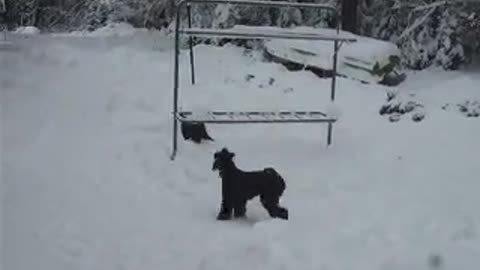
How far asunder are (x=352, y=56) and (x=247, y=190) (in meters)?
5.60

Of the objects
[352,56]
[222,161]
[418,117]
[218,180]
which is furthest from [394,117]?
[222,161]

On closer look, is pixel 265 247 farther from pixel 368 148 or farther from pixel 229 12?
pixel 229 12

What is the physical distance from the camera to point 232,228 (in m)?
5.10

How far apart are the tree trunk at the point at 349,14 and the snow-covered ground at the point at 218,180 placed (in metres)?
1.76

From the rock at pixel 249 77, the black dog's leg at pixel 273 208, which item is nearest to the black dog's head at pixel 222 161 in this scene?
the black dog's leg at pixel 273 208

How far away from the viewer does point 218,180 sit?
627 cm

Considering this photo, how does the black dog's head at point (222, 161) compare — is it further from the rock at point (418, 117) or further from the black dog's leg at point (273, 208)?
the rock at point (418, 117)

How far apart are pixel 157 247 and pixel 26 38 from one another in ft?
41.1

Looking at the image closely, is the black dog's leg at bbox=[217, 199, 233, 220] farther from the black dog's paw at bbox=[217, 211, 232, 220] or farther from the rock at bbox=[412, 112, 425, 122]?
the rock at bbox=[412, 112, 425, 122]

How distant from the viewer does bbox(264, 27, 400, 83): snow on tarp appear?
10352 millimetres

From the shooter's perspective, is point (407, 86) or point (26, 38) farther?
point (26, 38)

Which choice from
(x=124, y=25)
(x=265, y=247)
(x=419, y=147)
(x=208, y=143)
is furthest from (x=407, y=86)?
(x=124, y=25)

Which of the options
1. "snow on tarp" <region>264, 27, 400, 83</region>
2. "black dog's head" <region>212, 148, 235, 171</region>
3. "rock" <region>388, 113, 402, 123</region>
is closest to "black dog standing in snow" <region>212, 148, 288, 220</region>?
"black dog's head" <region>212, 148, 235, 171</region>

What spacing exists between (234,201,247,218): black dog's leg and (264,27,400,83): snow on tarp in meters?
5.01
